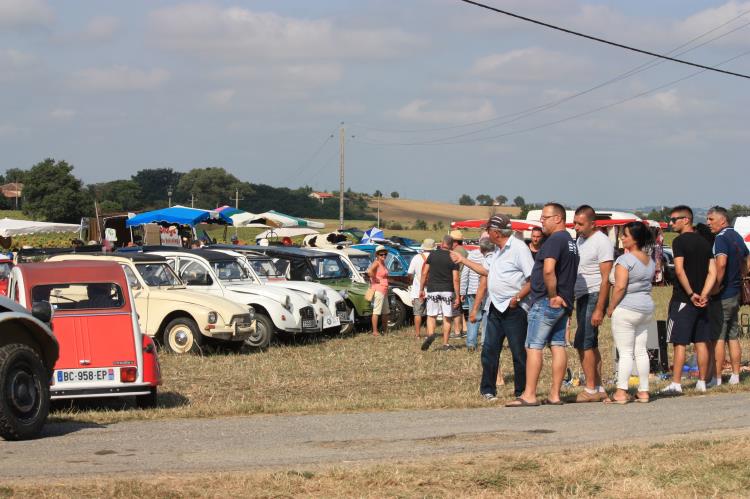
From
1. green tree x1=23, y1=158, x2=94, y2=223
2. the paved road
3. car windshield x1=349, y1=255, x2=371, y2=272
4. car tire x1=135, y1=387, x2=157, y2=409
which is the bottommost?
the paved road

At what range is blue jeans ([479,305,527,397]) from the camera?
10.4 metres

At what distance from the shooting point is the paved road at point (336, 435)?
7.38 meters

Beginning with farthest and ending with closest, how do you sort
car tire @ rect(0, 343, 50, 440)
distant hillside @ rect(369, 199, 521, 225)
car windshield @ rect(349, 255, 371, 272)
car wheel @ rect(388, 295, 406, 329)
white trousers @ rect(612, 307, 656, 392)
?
1. distant hillside @ rect(369, 199, 521, 225)
2. car windshield @ rect(349, 255, 371, 272)
3. car wheel @ rect(388, 295, 406, 329)
4. white trousers @ rect(612, 307, 656, 392)
5. car tire @ rect(0, 343, 50, 440)

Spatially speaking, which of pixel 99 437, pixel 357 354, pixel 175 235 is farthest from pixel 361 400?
pixel 175 235

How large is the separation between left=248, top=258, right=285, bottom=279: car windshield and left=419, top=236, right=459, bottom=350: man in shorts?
4704 millimetres

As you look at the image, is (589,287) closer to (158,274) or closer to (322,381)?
(322,381)

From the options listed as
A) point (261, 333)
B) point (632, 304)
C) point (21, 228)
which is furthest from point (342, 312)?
point (21, 228)

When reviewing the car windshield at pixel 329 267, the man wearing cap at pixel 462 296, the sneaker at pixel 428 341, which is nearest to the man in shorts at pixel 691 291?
the sneaker at pixel 428 341

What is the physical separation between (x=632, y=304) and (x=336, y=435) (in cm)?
327

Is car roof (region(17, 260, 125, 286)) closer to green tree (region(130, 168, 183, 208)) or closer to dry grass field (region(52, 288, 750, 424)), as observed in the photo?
dry grass field (region(52, 288, 750, 424))

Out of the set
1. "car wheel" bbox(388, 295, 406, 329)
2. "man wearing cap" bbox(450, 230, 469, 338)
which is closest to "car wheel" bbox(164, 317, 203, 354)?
"man wearing cap" bbox(450, 230, 469, 338)

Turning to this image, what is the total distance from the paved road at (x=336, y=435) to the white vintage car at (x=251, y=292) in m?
7.96

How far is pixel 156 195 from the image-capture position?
367ft

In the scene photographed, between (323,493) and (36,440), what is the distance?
2.97 meters
